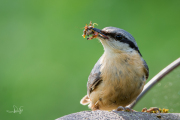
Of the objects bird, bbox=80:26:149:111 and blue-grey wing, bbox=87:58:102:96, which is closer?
bird, bbox=80:26:149:111

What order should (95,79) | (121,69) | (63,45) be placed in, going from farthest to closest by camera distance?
(63,45)
(95,79)
(121,69)

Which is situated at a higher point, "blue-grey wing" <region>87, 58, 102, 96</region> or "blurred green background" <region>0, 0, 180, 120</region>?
"blurred green background" <region>0, 0, 180, 120</region>

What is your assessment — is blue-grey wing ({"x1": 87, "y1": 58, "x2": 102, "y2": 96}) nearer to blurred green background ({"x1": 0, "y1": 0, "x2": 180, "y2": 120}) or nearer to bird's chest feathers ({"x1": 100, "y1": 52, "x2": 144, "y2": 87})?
bird's chest feathers ({"x1": 100, "y1": 52, "x2": 144, "y2": 87})

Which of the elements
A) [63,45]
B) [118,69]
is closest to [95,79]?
[118,69]

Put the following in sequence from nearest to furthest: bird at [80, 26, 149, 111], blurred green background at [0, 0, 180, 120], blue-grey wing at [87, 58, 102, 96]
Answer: bird at [80, 26, 149, 111]
blue-grey wing at [87, 58, 102, 96]
blurred green background at [0, 0, 180, 120]

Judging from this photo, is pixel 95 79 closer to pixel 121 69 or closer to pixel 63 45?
pixel 121 69

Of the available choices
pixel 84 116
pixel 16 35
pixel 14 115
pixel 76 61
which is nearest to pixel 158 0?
pixel 76 61

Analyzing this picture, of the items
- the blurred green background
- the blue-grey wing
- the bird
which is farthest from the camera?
the blurred green background

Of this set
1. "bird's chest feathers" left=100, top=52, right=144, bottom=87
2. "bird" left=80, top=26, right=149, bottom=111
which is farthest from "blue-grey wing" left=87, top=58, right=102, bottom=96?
"bird's chest feathers" left=100, top=52, right=144, bottom=87
